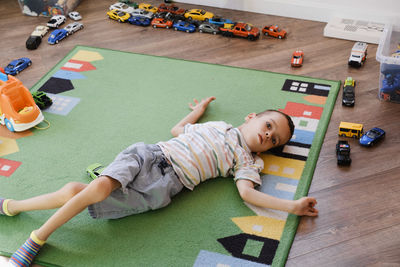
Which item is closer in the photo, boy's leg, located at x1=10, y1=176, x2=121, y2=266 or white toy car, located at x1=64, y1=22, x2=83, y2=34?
boy's leg, located at x1=10, y1=176, x2=121, y2=266

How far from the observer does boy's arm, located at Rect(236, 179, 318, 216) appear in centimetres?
149

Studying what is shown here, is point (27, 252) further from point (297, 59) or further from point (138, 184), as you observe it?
point (297, 59)

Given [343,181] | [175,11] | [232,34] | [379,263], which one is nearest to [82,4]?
[175,11]

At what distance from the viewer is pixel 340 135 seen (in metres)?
1.82

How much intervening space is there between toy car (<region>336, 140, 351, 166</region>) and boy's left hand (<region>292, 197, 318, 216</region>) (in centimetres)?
25

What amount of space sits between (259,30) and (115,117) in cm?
102

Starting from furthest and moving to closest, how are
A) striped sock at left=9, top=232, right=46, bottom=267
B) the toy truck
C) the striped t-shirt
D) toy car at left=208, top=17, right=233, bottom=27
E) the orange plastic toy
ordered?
toy car at left=208, top=17, right=233, bottom=27 → the toy truck → the orange plastic toy → the striped t-shirt → striped sock at left=9, top=232, right=46, bottom=267

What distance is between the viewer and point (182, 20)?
2.68 metres

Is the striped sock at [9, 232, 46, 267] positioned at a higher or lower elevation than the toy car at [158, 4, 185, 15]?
lower

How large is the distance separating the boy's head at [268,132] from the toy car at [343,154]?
0.62ft

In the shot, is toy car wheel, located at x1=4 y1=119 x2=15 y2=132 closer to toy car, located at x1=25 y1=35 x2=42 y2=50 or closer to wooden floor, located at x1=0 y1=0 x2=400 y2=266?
wooden floor, located at x1=0 y1=0 x2=400 y2=266

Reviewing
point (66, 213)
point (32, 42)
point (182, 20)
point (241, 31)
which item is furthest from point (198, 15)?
point (66, 213)

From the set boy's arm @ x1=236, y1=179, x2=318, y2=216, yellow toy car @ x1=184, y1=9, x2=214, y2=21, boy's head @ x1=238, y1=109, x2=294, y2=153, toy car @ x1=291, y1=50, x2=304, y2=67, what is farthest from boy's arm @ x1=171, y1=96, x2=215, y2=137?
yellow toy car @ x1=184, y1=9, x2=214, y2=21

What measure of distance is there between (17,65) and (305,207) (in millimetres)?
1551
